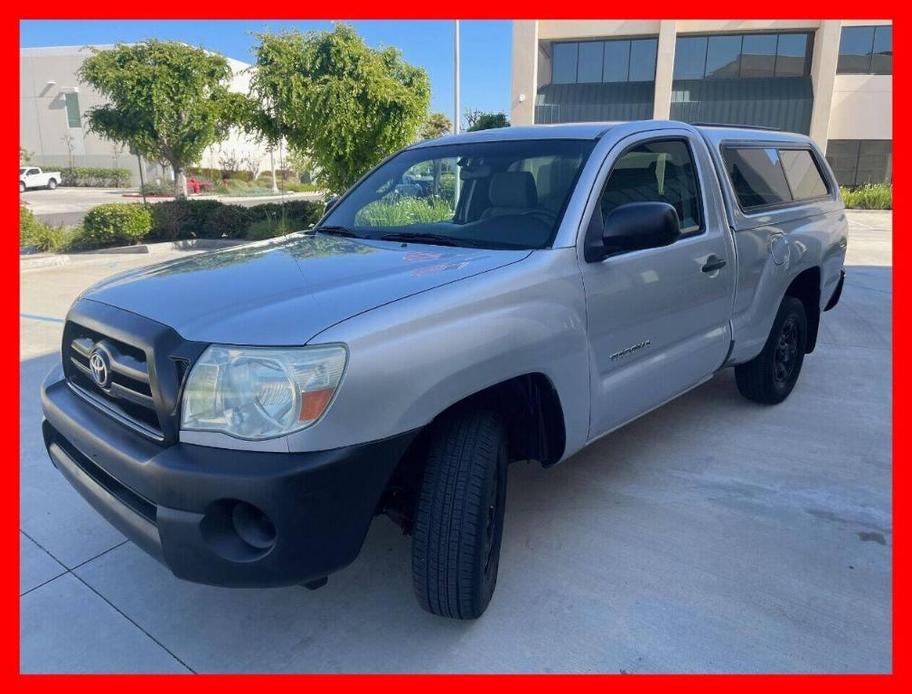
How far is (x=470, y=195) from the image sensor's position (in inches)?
138

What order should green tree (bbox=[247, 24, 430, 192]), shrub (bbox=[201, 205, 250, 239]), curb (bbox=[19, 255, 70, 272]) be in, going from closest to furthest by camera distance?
curb (bbox=[19, 255, 70, 272]) < green tree (bbox=[247, 24, 430, 192]) < shrub (bbox=[201, 205, 250, 239])

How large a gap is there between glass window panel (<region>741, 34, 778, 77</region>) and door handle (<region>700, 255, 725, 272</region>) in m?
30.0

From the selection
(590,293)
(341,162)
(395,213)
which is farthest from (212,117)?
(590,293)

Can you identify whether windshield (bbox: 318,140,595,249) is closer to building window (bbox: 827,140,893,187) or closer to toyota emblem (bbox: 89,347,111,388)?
toyota emblem (bbox: 89,347,111,388)

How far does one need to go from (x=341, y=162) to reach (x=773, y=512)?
13.3 meters

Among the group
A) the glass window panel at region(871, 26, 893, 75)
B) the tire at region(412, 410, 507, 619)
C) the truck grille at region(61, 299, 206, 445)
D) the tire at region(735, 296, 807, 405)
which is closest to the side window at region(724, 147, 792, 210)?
the tire at region(735, 296, 807, 405)

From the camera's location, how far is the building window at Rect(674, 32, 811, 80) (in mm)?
29250

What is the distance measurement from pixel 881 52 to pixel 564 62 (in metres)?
13.3

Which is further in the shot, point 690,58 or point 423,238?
point 690,58

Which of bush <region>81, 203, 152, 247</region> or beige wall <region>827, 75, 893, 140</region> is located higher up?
beige wall <region>827, 75, 893, 140</region>

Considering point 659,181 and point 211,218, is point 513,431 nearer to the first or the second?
point 659,181

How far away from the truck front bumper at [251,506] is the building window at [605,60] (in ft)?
102

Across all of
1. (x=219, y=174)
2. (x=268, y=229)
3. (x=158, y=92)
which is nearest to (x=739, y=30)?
(x=158, y=92)

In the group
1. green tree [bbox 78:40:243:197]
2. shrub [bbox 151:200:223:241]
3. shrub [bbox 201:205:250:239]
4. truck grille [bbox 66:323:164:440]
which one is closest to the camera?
truck grille [bbox 66:323:164:440]
